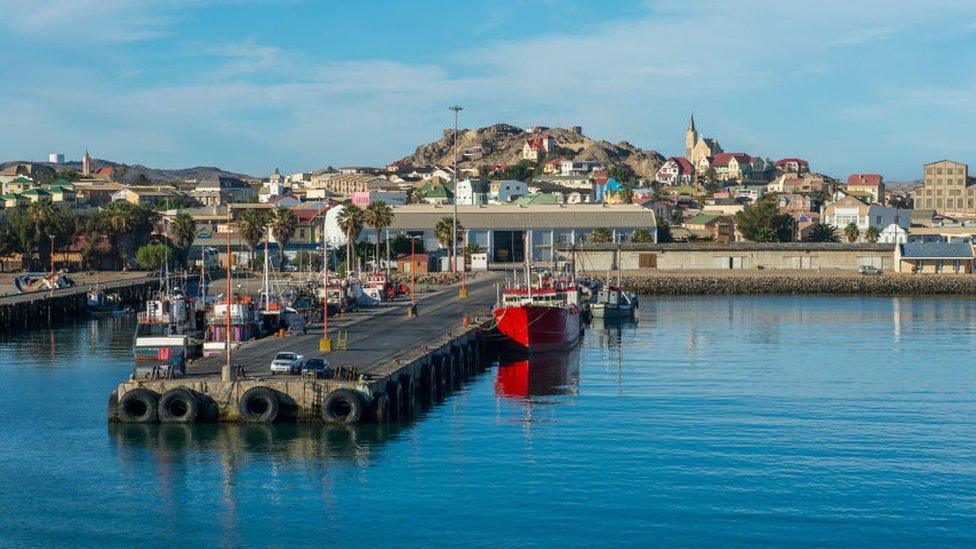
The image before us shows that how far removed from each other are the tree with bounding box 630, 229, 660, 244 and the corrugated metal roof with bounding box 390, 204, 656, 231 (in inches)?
40.0

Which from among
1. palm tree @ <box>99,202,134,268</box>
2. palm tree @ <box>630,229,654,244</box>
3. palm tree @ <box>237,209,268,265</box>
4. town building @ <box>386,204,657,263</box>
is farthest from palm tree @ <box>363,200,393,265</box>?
palm tree @ <box>630,229,654,244</box>

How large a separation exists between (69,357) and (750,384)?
43.4 m

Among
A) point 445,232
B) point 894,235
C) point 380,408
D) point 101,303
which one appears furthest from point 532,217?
point 380,408

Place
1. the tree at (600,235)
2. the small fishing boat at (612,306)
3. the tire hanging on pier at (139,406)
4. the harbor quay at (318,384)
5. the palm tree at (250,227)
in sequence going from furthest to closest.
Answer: the tree at (600,235), the palm tree at (250,227), the small fishing boat at (612,306), the tire hanging on pier at (139,406), the harbor quay at (318,384)

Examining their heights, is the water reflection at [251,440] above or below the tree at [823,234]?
below

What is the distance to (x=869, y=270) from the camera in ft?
529

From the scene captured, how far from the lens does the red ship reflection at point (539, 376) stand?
72.4 metres

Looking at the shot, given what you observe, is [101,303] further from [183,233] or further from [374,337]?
[374,337]

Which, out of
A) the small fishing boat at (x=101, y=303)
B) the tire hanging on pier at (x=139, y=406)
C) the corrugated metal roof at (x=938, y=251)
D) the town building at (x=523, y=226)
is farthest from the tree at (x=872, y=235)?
the tire hanging on pier at (x=139, y=406)

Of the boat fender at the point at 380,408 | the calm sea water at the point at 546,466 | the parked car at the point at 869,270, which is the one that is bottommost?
the calm sea water at the point at 546,466

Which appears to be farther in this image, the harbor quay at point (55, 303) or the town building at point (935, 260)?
the town building at point (935, 260)

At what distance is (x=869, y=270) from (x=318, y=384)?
116m

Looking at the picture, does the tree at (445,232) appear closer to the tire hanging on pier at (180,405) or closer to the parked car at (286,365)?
the parked car at (286,365)

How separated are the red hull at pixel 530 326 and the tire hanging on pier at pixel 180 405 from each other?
3384 cm
